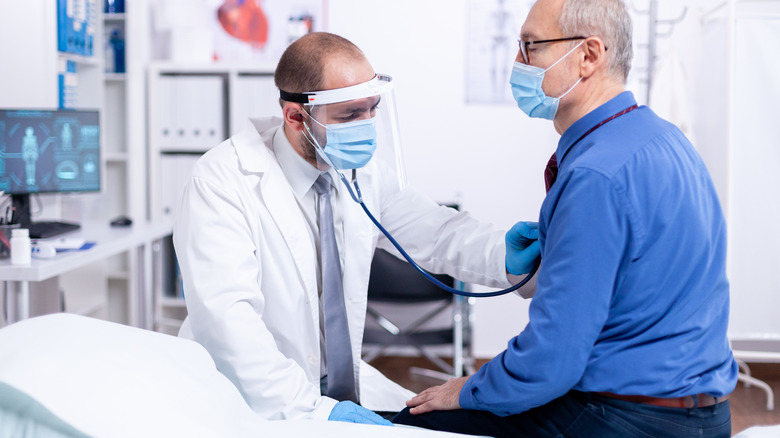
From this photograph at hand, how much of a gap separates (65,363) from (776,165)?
2.74 m

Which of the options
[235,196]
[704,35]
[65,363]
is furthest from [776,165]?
[65,363]

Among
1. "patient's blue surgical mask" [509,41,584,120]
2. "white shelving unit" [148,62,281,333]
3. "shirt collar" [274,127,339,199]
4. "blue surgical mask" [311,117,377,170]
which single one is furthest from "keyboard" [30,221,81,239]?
"patient's blue surgical mask" [509,41,584,120]

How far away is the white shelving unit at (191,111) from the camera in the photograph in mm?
3232

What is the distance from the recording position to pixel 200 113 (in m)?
3.26

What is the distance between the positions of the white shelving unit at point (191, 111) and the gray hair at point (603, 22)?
2.25 m

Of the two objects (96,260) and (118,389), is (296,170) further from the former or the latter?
(96,260)

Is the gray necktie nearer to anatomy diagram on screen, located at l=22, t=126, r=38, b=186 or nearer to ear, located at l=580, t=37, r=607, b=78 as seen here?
ear, located at l=580, t=37, r=607, b=78

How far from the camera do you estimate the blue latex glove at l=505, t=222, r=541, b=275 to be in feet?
4.56

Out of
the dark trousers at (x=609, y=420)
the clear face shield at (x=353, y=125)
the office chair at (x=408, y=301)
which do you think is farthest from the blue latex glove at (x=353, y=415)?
the office chair at (x=408, y=301)

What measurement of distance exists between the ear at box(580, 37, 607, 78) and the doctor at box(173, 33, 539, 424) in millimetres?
440

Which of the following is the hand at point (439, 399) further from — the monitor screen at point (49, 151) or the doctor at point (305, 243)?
the monitor screen at point (49, 151)

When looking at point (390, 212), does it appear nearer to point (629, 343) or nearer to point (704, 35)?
point (629, 343)

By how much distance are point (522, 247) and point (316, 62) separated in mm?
577

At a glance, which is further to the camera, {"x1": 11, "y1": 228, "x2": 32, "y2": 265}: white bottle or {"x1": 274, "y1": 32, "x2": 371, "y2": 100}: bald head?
{"x1": 11, "y1": 228, "x2": 32, "y2": 265}: white bottle
